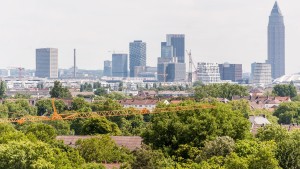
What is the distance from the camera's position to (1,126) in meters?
49.4

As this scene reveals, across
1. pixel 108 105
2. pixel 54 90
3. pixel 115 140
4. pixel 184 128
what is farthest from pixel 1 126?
pixel 54 90

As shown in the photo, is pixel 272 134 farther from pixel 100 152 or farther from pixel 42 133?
pixel 42 133

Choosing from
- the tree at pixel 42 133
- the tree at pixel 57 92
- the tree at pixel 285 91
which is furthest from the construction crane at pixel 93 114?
the tree at pixel 285 91

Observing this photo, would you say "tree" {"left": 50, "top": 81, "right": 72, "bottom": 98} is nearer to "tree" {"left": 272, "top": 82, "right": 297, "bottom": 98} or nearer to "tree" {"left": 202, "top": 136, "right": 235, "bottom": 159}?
"tree" {"left": 272, "top": 82, "right": 297, "bottom": 98}

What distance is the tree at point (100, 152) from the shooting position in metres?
42.8

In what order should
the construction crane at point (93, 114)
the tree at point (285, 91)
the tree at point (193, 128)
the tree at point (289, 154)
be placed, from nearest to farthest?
the tree at point (289, 154), the tree at point (193, 128), the construction crane at point (93, 114), the tree at point (285, 91)

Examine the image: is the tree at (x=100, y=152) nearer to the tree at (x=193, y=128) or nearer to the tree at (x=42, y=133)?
the tree at (x=42, y=133)

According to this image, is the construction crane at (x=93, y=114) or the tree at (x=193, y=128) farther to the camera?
the construction crane at (x=93, y=114)

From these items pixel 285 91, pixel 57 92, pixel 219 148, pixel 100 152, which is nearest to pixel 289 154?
pixel 219 148

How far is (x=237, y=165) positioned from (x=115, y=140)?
1624 centimetres

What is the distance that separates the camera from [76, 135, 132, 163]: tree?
42781mm

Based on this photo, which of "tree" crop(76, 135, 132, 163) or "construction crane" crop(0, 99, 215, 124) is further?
"construction crane" crop(0, 99, 215, 124)

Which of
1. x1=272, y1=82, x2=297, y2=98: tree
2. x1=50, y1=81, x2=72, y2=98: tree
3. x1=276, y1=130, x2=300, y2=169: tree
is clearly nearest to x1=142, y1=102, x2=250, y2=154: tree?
x1=276, y1=130, x2=300, y2=169: tree

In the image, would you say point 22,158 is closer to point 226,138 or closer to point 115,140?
point 226,138
